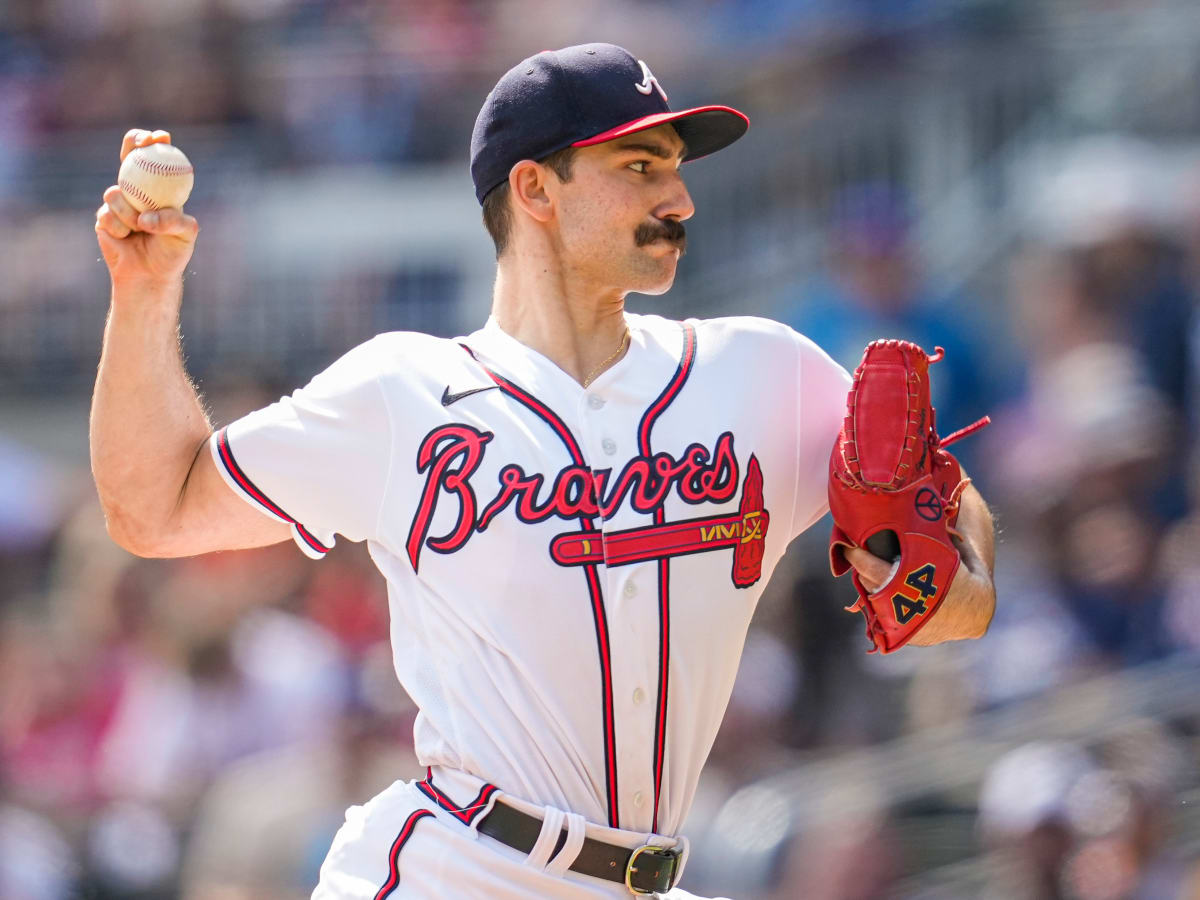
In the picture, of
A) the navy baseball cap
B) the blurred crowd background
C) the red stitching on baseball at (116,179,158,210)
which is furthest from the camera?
the blurred crowd background

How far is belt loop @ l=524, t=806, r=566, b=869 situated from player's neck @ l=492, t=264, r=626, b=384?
795 mm

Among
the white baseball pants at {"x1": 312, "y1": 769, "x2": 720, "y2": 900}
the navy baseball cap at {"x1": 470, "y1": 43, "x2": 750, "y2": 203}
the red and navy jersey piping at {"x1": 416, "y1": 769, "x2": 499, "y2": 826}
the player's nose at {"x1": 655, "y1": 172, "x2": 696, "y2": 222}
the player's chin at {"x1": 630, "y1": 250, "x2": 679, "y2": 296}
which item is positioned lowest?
the white baseball pants at {"x1": 312, "y1": 769, "x2": 720, "y2": 900}

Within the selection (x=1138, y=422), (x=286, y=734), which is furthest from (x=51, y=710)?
(x=1138, y=422)

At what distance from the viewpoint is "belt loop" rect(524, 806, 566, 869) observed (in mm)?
2965

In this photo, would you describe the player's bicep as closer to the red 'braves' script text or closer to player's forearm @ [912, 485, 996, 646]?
the red 'braves' script text

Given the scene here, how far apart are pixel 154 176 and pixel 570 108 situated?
0.74 meters

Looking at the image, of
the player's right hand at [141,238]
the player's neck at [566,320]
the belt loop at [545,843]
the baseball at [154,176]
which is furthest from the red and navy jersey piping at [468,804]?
the baseball at [154,176]

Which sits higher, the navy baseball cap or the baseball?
the navy baseball cap

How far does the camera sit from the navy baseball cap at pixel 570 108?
126 inches

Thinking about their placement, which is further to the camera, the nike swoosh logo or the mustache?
the mustache

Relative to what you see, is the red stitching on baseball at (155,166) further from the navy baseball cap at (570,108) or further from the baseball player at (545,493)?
the navy baseball cap at (570,108)

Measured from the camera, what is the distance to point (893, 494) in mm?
3072

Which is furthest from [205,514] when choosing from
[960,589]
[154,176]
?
[960,589]

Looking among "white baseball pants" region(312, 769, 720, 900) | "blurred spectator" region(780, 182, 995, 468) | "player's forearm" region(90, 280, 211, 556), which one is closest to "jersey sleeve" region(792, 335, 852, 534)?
"white baseball pants" region(312, 769, 720, 900)
